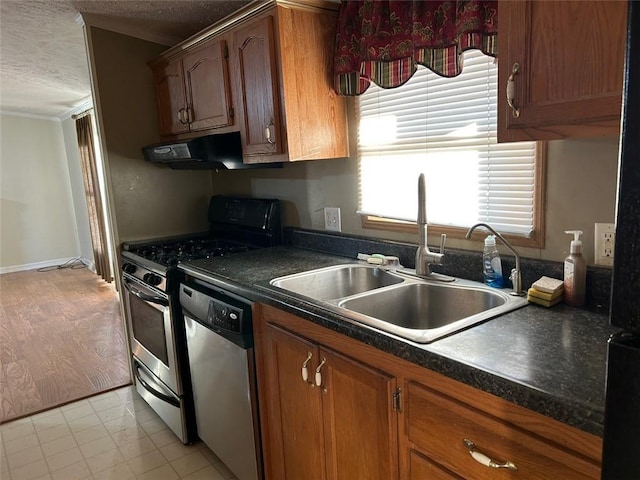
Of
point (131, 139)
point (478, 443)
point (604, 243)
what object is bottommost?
point (478, 443)

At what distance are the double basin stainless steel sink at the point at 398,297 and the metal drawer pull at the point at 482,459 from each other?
0.31 meters

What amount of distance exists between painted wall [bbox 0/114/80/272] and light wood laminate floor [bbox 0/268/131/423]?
0.94 m

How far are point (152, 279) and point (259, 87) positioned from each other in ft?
3.53

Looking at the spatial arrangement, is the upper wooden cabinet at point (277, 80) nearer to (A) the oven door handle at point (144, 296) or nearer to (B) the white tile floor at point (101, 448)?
(A) the oven door handle at point (144, 296)

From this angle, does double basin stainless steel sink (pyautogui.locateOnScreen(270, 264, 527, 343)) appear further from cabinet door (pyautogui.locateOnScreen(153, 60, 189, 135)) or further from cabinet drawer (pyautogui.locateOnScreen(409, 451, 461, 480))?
cabinet door (pyautogui.locateOnScreen(153, 60, 189, 135))

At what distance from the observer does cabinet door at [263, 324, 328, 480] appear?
1507 mm

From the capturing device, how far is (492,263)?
156 centimetres

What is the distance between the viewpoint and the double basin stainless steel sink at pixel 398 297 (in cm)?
145

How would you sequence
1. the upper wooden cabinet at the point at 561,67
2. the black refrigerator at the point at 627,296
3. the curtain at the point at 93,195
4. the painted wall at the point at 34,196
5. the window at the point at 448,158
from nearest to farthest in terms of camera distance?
1. the black refrigerator at the point at 627,296
2. the upper wooden cabinet at the point at 561,67
3. the window at the point at 448,158
4. the curtain at the point at 93,195
5. the painted wall at the point at 34,196

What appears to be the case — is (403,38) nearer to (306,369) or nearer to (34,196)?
(306,369)

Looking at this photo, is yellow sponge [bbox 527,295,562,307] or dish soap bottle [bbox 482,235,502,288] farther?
dish soap bottle [bbox 482,235,502,288]

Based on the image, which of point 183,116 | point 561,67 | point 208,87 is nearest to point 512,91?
point 561,67

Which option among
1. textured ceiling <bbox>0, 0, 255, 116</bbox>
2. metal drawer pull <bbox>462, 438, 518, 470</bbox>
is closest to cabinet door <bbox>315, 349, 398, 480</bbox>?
metal drawer pull <bbox>462, 438, 518, 470</bbox>

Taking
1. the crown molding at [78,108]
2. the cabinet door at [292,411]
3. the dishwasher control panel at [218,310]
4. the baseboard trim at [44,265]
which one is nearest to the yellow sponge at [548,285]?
the cabinet door at [292,411]
